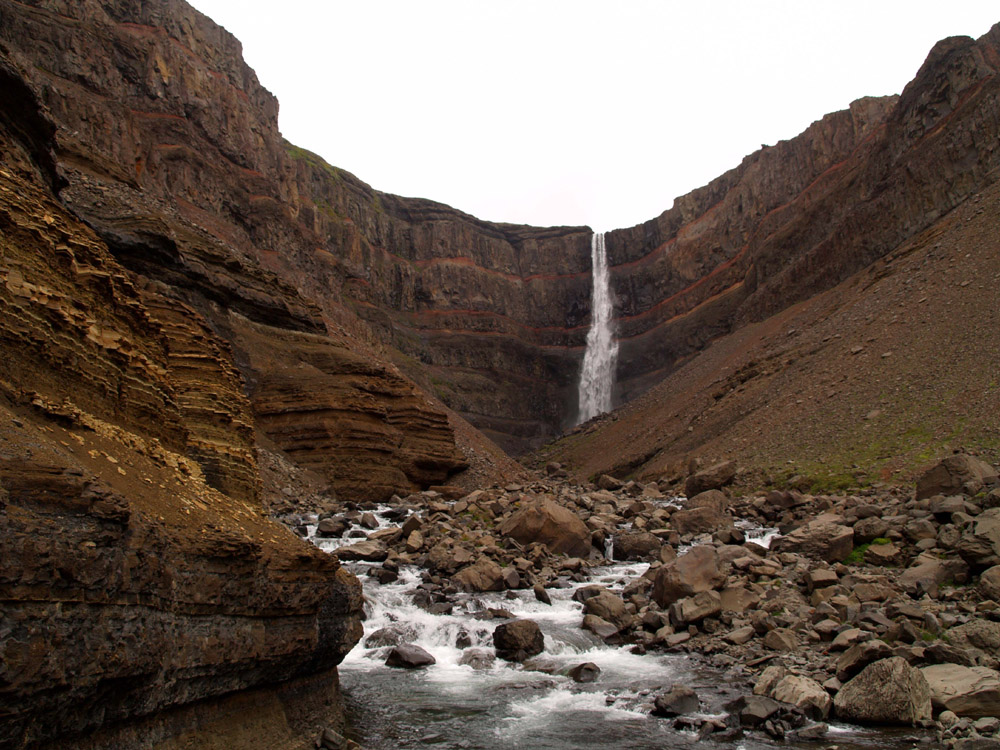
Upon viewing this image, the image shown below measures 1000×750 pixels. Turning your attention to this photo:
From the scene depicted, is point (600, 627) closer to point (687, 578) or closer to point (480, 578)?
point (687, 578)

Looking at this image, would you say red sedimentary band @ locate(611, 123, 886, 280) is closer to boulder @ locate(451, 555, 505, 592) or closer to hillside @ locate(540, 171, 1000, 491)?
hillside @ locate(540, 171, 1000, 491)

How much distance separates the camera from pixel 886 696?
788 cm

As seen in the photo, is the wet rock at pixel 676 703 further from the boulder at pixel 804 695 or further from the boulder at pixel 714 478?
the boulder at pixel 714 478

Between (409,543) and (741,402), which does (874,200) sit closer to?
(741,402)

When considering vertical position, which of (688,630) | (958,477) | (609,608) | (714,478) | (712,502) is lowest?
(688,630)

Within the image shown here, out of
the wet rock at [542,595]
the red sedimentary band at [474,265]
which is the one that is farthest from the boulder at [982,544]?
the red sedimentary band at [474,265]

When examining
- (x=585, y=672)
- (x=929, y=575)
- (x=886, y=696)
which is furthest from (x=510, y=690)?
(x=929, y=575)

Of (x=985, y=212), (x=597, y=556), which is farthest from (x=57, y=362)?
(x=985, y=212)

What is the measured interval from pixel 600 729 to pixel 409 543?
971 cm

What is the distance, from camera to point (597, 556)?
18.4m

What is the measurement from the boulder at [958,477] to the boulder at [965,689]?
9030mm

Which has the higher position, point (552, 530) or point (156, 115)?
point (156, 115)

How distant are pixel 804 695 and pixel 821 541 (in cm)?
760

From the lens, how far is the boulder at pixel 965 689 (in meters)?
7.54
